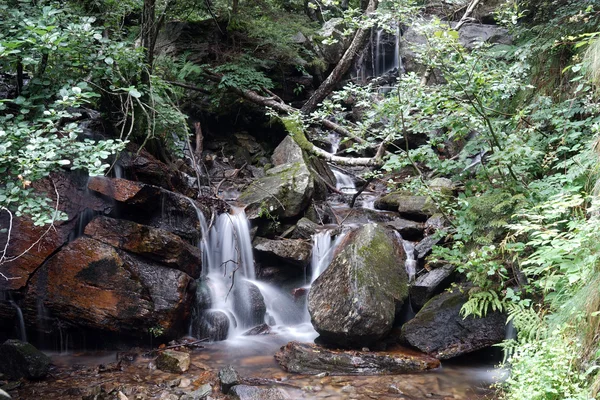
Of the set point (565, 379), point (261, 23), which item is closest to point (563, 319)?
point (565, 379)

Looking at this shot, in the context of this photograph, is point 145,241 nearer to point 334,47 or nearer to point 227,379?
point 227,379

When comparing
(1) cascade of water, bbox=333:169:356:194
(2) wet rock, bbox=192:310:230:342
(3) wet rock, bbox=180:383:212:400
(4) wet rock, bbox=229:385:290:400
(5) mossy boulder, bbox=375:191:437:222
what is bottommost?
(3) wet rock, bbox=180:383:212:400

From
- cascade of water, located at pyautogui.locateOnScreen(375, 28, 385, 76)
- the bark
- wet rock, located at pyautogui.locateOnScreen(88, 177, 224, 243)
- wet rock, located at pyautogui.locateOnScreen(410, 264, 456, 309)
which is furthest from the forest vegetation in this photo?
cascade of water, located at pyautogui.locateOnScreen(375, 28, 385, 76)

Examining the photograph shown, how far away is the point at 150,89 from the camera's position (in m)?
6.43

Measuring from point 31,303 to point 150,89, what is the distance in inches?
134

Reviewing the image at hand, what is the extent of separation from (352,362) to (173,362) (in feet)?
7.68

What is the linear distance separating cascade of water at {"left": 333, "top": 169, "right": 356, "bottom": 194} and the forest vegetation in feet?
12.5

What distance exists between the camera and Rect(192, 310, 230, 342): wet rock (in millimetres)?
6766

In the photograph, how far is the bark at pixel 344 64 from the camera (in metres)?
9.06

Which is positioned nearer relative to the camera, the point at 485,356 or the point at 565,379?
the point at 565,379

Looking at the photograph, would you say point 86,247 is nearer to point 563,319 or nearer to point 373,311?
point 373,311

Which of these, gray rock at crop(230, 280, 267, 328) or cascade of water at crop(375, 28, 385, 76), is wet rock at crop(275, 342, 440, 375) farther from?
cascade of water at crop(375, 28, 385, 76)

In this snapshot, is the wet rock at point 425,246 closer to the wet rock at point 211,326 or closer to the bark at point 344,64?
the wet rock at point 211,326

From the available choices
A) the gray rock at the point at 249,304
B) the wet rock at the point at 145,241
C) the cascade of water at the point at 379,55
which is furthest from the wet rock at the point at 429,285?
the cascade of water at the point at 379,55
